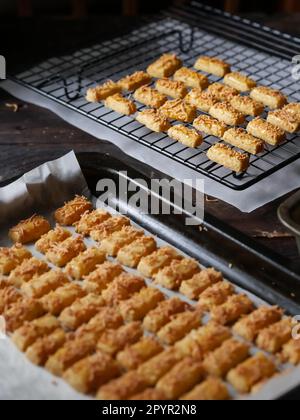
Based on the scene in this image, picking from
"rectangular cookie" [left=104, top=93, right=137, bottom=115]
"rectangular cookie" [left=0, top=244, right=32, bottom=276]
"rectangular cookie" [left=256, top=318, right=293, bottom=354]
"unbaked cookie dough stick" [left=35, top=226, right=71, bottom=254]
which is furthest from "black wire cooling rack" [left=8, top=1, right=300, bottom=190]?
"rectangular cookie" [left=256, top=318, right=293, bottom=354]

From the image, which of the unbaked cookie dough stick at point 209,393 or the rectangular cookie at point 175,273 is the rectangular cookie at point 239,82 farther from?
the unbaked cookie dough stick at point 209,393

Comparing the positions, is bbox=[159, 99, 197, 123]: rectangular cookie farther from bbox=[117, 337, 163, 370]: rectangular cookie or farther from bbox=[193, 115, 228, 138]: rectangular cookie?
bbox=[117, 337, 163, 370]: rectangular cookie

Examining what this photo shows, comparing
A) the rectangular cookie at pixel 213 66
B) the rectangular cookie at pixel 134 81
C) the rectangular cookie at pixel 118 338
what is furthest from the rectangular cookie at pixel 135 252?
the rectangular cookie at pixel 213 66

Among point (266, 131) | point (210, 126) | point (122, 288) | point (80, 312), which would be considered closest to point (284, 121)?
point (266, 131)

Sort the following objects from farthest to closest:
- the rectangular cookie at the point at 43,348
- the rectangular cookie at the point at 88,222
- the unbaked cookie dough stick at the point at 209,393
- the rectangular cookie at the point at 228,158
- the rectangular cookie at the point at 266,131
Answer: the rectangular cookie at the point at 266,131, the rectangular cookie at the point at 228,158, the rectangular cookie at the point at 88,222, the rectangular cookie at the point at 43,348, the unbaked cookie dough stick at the point at 209,393

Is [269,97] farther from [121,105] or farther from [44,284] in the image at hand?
[44,284]

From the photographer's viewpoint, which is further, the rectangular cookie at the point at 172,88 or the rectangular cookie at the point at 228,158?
the rectangular cookie at the point at 172,88
